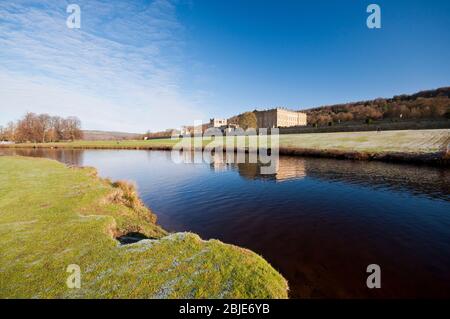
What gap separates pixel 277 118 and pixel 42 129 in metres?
155

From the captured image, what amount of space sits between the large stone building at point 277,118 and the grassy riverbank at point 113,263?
154685mm

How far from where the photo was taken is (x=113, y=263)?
6570 millimetres

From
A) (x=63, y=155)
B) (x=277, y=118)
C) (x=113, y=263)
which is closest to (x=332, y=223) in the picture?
(x=113, y=263)

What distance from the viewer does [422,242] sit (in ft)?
33.2

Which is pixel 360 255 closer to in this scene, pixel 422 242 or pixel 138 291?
pixel 422 242

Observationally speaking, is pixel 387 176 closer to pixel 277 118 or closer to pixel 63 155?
pixel 63 155

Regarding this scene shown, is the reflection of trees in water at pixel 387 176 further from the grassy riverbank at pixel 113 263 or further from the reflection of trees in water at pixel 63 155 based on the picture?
the reflection of trees in water at pixel 63 155

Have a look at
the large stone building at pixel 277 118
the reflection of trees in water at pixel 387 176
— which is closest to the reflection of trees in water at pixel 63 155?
the reflection of trees in water at pixel 387 176

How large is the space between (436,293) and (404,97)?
8068 inches

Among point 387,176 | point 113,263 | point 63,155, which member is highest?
point 63,155

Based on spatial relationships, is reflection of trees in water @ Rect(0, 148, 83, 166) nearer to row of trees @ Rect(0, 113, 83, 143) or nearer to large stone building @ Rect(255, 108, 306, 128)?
row of trees @ Rect(0, 113, 83, 143)

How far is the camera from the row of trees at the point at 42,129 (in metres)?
121

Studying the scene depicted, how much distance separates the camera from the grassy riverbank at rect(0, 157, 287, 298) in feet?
18.1

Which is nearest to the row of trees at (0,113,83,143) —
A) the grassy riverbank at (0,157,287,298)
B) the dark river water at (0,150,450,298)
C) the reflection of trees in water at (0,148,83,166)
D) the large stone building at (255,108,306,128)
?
the reflection of trees in water at (0,148,83,166)
